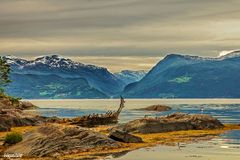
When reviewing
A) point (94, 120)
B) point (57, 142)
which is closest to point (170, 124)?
point (94, 120)

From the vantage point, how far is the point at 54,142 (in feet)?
168

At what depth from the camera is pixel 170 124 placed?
3344 inches

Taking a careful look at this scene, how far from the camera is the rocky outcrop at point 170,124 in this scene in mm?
80188

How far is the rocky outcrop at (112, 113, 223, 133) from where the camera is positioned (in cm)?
8019

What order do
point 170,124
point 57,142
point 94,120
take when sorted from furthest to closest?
1. point 94,120
2. point 170,124
3. point 57,142

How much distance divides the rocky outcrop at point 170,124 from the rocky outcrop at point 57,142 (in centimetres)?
2392

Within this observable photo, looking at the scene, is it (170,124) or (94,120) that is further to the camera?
(94,120)

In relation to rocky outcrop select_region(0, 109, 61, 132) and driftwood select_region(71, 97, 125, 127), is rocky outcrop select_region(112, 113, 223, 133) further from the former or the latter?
driftwood select_region(71, 97, 125, 127)

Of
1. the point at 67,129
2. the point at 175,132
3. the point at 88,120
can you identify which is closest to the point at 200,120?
the point at 175,132

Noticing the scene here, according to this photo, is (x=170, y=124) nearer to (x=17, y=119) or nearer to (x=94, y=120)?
(x=94, y=120)

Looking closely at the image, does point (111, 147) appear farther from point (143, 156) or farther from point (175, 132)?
point (175, 132)

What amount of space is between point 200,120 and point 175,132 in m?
10.3

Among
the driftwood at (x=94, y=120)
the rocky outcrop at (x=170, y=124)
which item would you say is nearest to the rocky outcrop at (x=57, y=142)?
the rocky outcrop at (x=170, y=124)

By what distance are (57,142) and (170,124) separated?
3688 cm
